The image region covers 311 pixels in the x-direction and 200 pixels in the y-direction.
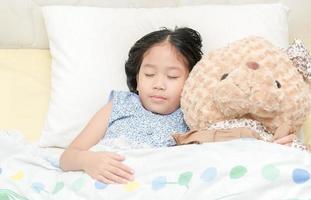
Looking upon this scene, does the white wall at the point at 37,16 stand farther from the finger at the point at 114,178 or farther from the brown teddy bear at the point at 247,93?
the finger at the point at 114,178

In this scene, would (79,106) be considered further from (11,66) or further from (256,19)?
(256,19)

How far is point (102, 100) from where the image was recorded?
162 centimetres

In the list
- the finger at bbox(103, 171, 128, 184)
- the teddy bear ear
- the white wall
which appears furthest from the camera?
the white wall

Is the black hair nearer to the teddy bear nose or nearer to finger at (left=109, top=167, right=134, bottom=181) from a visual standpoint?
the teddy bear nose

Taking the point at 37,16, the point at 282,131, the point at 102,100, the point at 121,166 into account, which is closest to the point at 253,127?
the point at 282,131

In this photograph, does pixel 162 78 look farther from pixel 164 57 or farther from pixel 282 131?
pixel 282 131

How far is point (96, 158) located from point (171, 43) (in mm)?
392

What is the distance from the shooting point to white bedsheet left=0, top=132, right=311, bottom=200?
3.65ft

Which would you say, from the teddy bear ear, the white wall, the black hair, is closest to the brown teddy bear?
the teddy bear ear

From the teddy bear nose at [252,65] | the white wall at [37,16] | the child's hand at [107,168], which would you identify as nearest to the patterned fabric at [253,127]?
the teddy bear nose at [252,65]

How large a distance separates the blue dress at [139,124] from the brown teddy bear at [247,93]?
0.09 meters

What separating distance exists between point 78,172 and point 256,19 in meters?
0.75

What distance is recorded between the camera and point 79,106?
162cm

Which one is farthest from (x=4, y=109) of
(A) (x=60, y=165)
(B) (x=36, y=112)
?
(A) (x=60, y=165)
